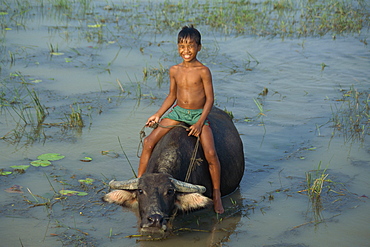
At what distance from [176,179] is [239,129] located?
2.44 meters

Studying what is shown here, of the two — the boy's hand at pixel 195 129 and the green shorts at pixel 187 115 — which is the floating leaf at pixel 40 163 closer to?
the green shorts at pixel 187 115

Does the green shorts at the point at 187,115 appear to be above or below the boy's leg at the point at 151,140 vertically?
above

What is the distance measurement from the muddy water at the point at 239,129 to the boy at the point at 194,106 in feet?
1.47

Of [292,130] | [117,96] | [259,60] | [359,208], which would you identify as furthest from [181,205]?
[259,60]

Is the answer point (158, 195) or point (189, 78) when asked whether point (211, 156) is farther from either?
point (158, 195)

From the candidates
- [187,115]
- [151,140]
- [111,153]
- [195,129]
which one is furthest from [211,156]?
[111,153]

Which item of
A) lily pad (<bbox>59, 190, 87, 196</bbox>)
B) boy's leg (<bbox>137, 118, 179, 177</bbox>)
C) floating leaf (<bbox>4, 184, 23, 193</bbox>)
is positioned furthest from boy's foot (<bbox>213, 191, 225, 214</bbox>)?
floating leaf (<bbox>4, 184, 23, 193</bbox>)

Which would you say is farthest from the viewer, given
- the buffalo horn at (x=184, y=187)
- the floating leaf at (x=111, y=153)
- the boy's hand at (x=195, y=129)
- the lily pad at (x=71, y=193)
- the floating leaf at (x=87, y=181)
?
the floating leaf at (x=111, y=153)

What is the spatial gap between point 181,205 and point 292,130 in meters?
2.88

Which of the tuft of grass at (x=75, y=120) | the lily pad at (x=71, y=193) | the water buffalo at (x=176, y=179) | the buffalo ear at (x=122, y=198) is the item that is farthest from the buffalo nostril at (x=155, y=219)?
the tuft of grass at (x=75, y=120)

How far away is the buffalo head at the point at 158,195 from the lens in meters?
3.83

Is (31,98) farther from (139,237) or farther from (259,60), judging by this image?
(259,60)

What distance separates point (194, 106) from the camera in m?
4.55

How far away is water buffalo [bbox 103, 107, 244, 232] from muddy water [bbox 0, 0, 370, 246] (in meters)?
0.31
